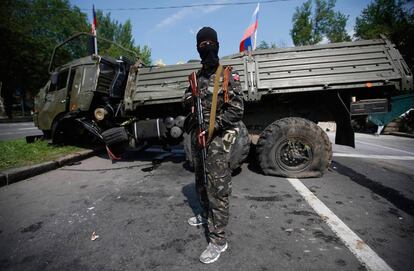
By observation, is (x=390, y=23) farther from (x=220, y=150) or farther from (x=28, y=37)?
(x=28, y=37)

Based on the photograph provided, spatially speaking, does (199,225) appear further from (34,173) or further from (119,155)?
(119,155)

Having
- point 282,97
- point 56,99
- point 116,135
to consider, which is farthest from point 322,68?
point 56,99

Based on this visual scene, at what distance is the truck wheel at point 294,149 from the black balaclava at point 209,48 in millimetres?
2116

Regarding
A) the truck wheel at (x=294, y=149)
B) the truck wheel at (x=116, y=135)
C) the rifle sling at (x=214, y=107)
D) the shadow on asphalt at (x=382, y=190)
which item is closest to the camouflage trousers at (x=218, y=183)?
the rifle sling at (x=214, y=107)

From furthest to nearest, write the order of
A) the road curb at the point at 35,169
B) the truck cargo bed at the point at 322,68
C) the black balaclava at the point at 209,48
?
the road curb at the point at 35,169 → the truck cargo bed at the point at 322,68 → the black balaclava at the point at 209,48

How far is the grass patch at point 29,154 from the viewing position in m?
4.81

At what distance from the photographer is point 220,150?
7.39ft

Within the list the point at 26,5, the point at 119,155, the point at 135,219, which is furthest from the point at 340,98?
the point at 26,5

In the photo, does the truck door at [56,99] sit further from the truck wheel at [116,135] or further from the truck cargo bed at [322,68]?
the truck cargo bed at [322,68]

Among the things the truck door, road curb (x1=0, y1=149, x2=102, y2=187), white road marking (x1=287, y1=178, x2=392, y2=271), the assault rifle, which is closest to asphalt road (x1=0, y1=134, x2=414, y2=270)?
white road marking (x1=287, y1=178, x2=392, y2=271)

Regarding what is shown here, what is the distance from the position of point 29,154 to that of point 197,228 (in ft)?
16.9

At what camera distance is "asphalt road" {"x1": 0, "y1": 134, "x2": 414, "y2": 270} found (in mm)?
1958

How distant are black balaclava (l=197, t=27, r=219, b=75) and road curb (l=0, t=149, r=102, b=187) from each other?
4178mm

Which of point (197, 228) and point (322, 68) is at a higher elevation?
point (322, 68)
